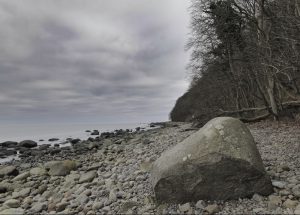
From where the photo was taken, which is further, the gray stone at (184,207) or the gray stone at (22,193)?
the gray stone at (22,193)

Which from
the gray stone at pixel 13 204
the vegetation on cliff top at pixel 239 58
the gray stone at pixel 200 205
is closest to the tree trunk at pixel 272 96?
the vegetation on cliff top at pixel 239 58

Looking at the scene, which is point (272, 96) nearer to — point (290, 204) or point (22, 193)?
point (290, 204)

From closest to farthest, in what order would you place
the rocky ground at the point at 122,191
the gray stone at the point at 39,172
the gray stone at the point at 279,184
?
the rocky ground at the point at 122,191 < the gray stone at the point at 279,184 < the gray stone at the point at 39,172

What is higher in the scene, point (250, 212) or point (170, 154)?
point (170, 154)

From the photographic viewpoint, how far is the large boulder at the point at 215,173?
5.82m

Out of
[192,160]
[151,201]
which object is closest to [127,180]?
[151,201]

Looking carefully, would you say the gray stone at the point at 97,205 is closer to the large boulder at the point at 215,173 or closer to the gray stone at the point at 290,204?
the large boulder at the point at 215,173

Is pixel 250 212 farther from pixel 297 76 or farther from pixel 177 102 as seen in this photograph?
pixel 177 102

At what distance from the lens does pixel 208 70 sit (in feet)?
86.0

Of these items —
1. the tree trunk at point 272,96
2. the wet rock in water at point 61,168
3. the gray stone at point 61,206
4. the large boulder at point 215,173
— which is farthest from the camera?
the tree trunk at point 272,96

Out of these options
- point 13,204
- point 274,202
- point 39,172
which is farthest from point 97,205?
point 39,172

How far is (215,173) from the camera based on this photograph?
5.86 m

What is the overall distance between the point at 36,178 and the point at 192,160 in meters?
7.40

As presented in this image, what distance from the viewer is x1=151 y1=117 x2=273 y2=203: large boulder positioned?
5816 millimetres
